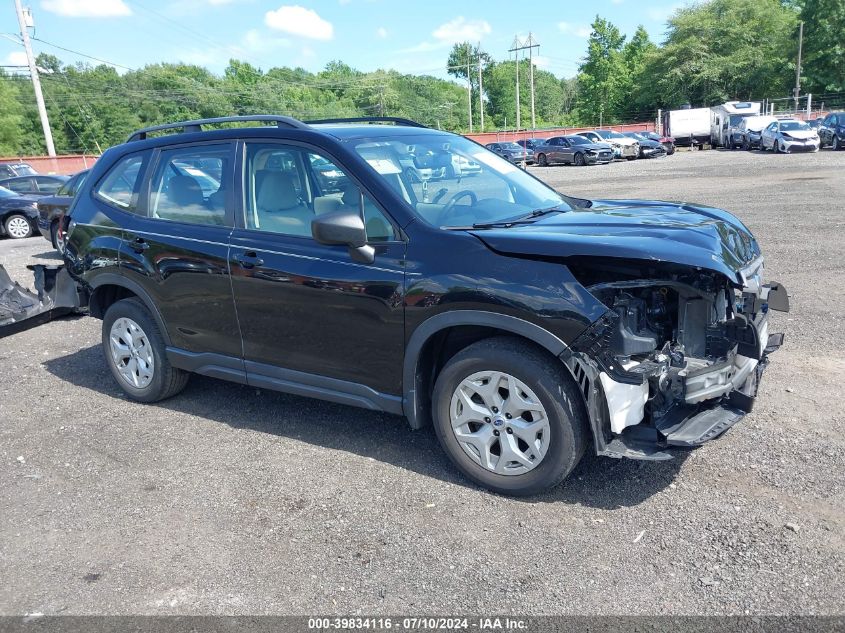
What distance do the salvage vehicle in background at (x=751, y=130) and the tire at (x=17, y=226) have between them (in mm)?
32189

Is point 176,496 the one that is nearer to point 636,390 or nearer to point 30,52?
point 636,390

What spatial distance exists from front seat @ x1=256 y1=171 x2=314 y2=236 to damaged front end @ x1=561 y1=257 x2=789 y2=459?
1.75 meters

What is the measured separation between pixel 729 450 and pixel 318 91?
10136 cm

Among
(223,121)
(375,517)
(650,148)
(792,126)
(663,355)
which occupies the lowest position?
(375,517)

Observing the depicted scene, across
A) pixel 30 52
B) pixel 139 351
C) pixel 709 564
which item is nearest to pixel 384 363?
pixel 709 564

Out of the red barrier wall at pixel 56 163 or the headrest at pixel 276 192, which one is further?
the red barrier wall at pixel 56 163

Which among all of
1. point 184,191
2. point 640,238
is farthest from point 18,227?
point 640,238

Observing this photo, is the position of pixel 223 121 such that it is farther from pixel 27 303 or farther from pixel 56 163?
pixel 56 163

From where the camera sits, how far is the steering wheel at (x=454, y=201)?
158 inches

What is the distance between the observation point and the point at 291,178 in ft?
14.5

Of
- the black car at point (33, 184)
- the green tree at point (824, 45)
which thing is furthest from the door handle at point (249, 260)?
the green tree at point (824, 45)

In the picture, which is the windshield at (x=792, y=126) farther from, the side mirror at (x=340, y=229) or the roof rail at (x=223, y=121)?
the side mirror at (x=340, y=229)

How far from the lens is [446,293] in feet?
12.0

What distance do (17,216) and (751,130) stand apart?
109 feet
